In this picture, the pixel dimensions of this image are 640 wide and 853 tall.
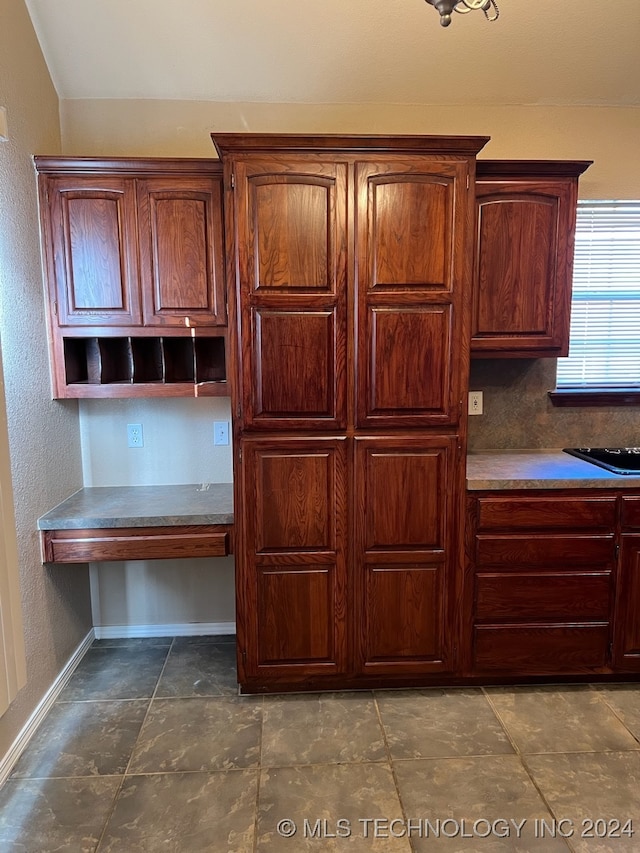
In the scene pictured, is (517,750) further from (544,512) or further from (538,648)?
(544,512)

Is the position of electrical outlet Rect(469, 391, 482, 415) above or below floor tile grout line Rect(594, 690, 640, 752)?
above

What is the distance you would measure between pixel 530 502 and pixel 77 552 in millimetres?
1927

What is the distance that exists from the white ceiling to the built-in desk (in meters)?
1.92

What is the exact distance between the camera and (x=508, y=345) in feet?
8.16

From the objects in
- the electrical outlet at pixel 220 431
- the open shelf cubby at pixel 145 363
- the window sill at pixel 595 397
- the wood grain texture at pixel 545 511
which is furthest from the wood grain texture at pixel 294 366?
the window sill at pixel 595 397

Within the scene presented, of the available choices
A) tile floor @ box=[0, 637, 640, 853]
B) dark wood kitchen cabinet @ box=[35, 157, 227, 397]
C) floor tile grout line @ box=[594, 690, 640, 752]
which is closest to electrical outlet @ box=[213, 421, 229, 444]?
dark wood kitchen cabinet @ box=[35, 157, 227, 397]

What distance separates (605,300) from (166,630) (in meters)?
2.90

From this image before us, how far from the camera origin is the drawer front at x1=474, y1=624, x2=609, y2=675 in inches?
93.8

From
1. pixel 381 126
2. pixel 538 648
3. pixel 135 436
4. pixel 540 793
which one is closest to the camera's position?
pixel 540 793

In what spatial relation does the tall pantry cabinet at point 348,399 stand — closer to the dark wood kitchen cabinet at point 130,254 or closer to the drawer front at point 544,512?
the drawer front at point 544,512

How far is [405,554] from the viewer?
2.32 meters

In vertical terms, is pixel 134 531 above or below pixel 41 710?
above

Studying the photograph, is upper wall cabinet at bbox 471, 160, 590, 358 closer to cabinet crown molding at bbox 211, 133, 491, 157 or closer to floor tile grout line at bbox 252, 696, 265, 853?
cabinet crown molding at bbox 211, 133, 491, 157

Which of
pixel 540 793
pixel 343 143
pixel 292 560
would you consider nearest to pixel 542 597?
pixel 540 793
